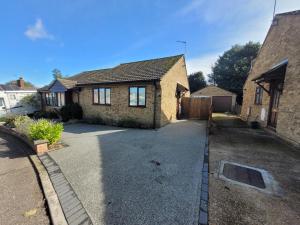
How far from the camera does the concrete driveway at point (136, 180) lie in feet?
8.06

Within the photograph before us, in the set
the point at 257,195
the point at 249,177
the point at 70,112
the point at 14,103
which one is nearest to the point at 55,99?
the point at 70,112

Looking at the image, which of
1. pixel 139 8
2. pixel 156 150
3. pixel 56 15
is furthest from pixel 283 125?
pixel 56 15

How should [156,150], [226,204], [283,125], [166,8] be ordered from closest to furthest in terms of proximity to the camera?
[226,204]
[156,150]
[283,125]
[166,8]

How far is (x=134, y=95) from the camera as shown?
1046 cm

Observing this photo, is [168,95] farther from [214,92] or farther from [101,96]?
[214,92]

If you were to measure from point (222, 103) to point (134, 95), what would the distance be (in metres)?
20.5

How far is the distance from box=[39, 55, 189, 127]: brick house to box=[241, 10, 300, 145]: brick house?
6123 millimetres

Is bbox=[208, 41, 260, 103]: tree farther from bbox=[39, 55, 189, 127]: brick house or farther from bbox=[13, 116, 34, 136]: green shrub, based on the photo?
bbox=[13, 116, 34, 136]: green shrub

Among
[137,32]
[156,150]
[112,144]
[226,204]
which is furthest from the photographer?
[137,32]

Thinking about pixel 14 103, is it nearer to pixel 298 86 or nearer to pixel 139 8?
pixel 139 8

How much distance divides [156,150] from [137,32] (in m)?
9.65

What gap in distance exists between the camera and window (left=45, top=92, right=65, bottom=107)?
14.9 m

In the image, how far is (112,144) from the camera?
21.2 ft

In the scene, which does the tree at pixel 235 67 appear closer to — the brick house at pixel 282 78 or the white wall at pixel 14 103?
the brick house at pixel 282 78
